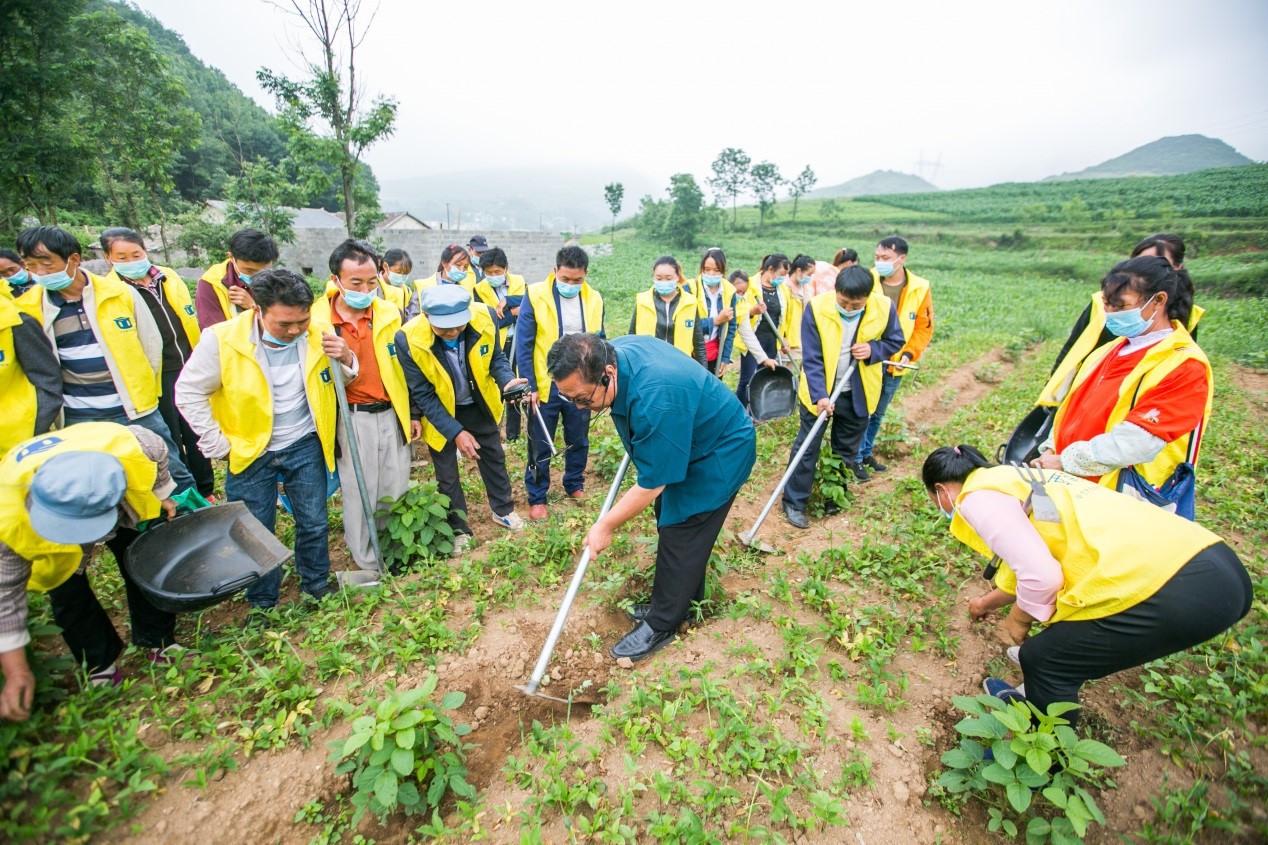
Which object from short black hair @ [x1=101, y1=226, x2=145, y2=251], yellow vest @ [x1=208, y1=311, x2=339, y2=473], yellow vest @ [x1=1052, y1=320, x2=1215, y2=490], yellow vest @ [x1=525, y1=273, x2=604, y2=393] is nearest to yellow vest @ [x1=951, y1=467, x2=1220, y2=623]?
yellow vest @ [x1=1052, y1=320, x2=1215, y2=490]

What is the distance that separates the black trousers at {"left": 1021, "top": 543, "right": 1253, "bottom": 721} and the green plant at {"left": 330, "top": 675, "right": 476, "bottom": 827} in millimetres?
2427

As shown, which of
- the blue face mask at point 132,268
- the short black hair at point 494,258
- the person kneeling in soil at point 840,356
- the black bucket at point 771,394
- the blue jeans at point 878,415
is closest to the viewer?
the blue face mask at point 132,268

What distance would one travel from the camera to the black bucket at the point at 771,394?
571 centimetres

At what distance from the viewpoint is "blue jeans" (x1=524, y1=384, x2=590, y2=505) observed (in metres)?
4.51

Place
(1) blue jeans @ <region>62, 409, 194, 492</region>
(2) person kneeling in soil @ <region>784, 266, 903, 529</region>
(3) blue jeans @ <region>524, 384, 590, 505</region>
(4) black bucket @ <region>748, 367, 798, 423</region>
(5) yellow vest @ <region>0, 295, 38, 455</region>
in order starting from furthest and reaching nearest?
(4) black bucket @ <region>748, 367, 798, 423</region>, (3) blue jeans @ <region>524, 384, 590, 505</region>, (2) person kneeling in soil @ <region>784, 266, 903, 529</region>, (1) blue jeans @ <region>62, 409, 194, 492</region>, (5) yellow vest @ <region>0, 295, 38, 455</region>

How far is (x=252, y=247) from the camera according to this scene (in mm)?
4031

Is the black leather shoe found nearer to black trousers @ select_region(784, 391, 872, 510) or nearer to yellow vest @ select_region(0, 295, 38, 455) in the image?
black trousers @ select_region(784, 391, 872, 510)

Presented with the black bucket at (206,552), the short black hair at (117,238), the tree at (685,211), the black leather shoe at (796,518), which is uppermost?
the tree at (685,211)

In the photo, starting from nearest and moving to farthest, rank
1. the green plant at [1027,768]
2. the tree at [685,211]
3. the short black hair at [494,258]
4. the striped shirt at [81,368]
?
1. the green plant at [1027,768]
2. the striped shirt at [81,368]
3. the short black hair at [494,258]
4. the tree at [685,211]

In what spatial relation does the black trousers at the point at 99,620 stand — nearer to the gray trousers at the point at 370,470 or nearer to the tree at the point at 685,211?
the gray trousers at the point at 370,470

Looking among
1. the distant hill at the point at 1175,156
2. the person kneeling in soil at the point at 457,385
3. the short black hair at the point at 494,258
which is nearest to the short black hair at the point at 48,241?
the person kneeling in soil at the point at 457,385

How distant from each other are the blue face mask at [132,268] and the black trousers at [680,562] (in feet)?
14.5

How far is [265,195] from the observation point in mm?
22125

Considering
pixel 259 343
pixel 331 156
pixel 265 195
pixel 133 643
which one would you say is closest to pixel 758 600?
pixel 259 343
